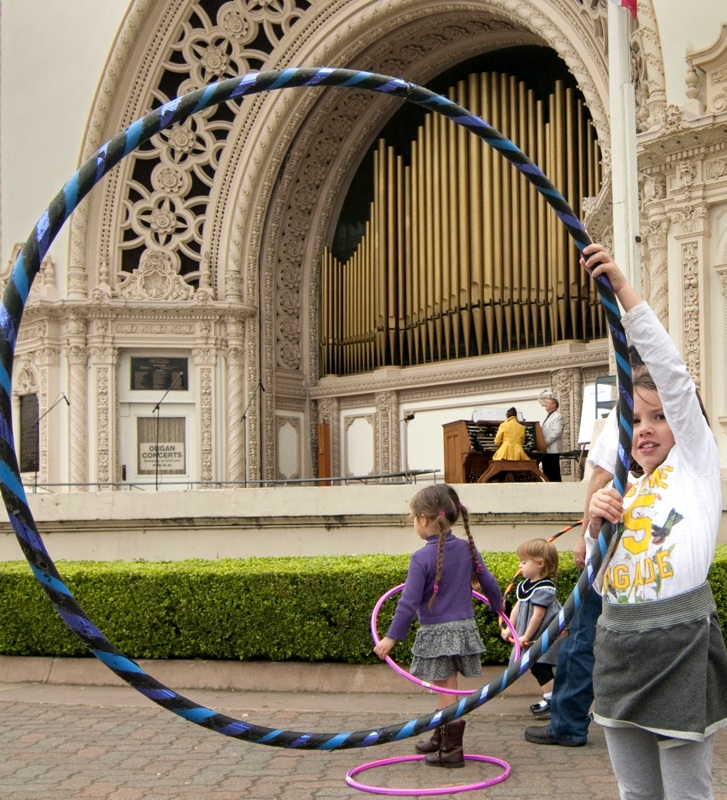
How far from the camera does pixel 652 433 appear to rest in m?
3.58

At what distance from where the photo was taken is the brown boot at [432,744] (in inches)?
232

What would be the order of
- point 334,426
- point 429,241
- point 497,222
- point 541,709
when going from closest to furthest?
point 541,709 < point 497,222 < point 429,241 < point 334,426

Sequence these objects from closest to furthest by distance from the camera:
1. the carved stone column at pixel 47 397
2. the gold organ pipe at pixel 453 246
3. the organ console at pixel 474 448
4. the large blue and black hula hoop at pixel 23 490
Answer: the large blue and black hula hoop at pixel 23 490 → the organ console at pixel 474 448 → the gold organ pipe at pixel 453 246 → the carved stone column at pixel 47 397

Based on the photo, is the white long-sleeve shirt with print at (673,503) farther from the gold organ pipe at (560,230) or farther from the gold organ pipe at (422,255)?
the gold organ pipe at (422,255)

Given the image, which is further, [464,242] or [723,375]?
[464,242]

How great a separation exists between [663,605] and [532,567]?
3.26 meters

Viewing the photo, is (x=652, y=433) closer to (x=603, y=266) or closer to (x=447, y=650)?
(x=603, y=266)

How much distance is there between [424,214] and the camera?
22.1m

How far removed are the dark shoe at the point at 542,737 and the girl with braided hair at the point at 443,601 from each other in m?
0.61

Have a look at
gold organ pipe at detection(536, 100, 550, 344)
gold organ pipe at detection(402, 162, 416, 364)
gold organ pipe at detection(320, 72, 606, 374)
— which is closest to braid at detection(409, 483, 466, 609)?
gold organ pipe at detection(320, 72, 606, 374)

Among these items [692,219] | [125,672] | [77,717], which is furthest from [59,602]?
[692,219]

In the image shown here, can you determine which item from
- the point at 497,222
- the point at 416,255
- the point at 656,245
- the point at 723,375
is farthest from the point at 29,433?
the point at 723,375

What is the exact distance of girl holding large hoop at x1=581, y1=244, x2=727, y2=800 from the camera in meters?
3.29

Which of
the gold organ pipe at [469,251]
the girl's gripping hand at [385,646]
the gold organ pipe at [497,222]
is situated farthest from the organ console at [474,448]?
the girl's gripping hand at [385,646]
